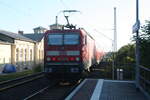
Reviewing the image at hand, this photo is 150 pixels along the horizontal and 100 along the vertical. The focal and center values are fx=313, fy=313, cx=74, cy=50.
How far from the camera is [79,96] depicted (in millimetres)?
11297

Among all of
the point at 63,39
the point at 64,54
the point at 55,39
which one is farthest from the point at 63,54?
the point at 55,39

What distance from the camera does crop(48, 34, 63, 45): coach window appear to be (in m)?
17.4

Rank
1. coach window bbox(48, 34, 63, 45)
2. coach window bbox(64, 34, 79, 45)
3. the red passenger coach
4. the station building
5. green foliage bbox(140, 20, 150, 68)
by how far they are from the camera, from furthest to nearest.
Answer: the station building, coach window bbox(48, 34, 63, 45), coach window bbox(64, 34, 79, 45), the red passenger coach, green foliage bbox(140, 20, 150, 68)

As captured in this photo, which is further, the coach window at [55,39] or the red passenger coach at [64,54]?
the coach window at [55,39]

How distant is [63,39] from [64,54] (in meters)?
0.91

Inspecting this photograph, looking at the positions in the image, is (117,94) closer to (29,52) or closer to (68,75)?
(68,75)

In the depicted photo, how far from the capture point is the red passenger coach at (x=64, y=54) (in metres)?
16.8

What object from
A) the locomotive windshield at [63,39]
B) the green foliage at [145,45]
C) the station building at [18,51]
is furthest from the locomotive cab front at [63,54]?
the station building at [18,51]

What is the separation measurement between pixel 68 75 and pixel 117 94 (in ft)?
18.9

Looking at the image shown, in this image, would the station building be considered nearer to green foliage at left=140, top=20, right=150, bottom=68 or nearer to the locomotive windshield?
the locomotive windshield

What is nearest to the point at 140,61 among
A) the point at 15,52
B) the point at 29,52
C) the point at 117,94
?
the point at 117,94

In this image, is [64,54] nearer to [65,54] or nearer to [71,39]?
[65,54]

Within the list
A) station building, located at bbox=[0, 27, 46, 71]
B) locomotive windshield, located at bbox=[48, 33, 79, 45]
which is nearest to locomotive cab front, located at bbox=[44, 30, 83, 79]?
locomotive windshield, located at bbox=[48, 33, 79, 45]

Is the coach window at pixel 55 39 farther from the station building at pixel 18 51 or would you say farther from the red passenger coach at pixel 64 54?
the station building at pixel 18 51
